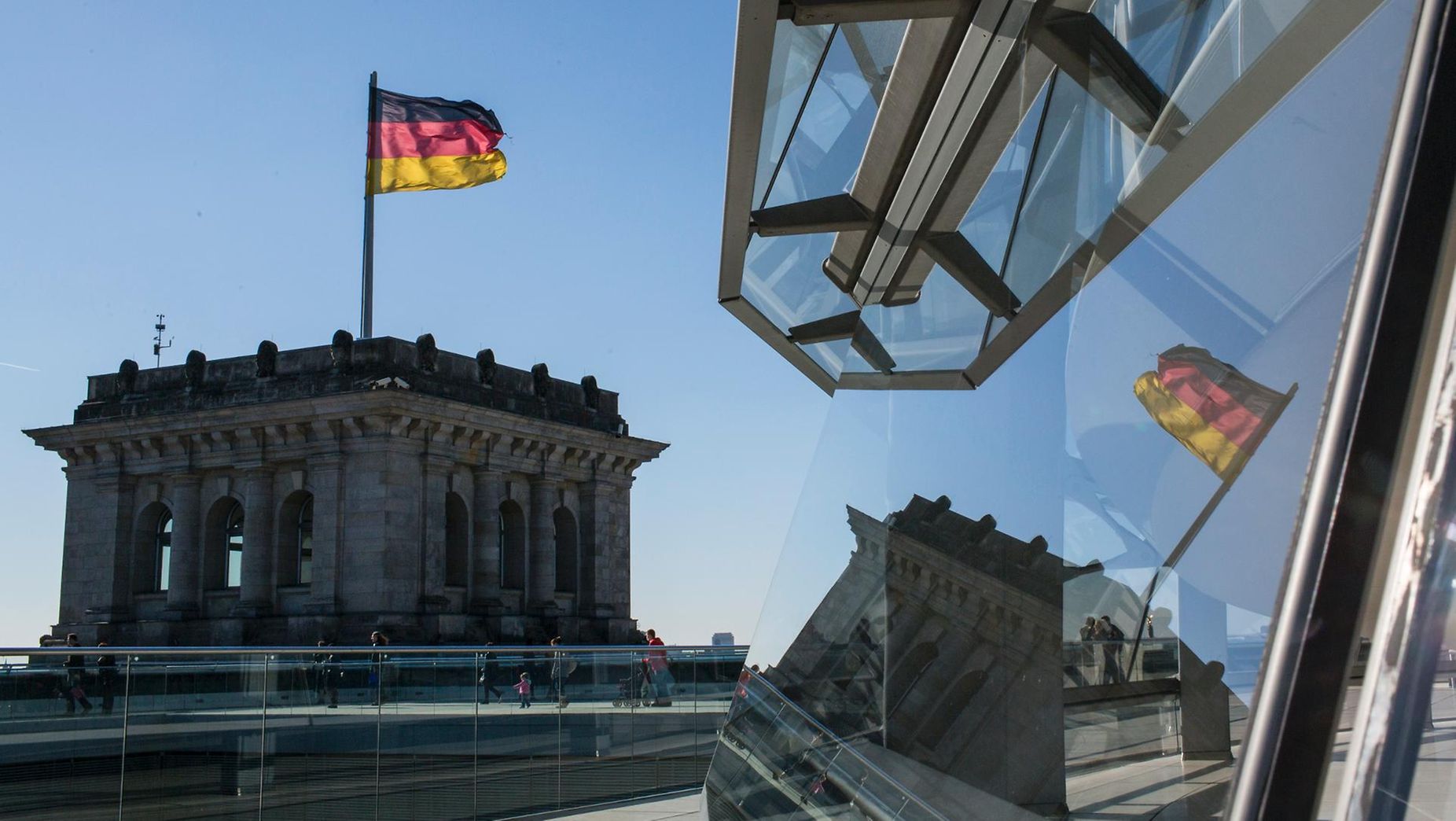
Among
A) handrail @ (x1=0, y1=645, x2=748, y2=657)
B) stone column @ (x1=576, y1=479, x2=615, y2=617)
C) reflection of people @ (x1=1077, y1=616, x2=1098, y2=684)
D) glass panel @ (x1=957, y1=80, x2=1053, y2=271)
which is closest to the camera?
reflection of people @ (x1=1077, y1=616, x2=1098, y2=684)

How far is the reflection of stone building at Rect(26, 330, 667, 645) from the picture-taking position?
111ft

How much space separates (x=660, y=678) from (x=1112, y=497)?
9.29 metres

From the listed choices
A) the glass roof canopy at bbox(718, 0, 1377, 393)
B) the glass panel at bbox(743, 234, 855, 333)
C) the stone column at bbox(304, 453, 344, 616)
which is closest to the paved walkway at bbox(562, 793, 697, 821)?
the glass panel at bbox(743, 234, 855, 333)

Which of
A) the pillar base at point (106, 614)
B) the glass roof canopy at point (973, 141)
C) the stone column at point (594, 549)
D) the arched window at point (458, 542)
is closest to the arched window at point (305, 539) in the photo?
the arched window at point (458, 542)

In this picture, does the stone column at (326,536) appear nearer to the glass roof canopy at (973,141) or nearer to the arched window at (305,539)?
the arched window at (305,539)

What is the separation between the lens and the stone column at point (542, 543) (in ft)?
130

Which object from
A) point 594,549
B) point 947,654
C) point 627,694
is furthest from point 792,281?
point 594,549

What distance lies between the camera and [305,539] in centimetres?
3619

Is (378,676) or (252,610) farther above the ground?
(252,610)

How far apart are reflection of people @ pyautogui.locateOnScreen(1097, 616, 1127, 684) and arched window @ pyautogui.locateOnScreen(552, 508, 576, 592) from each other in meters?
39.9

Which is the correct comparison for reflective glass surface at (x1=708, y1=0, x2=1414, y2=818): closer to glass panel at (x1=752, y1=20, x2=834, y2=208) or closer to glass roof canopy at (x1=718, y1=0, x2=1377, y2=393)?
glass roof canopy at (x1=718, y1=0, x2=1377, y2=393)

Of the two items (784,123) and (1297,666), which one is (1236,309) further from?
(784,123)

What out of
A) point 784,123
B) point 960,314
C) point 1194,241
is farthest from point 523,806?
point 1194,241

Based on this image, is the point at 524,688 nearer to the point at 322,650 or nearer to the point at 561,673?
the point at 561,673
